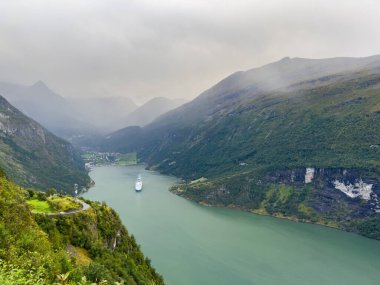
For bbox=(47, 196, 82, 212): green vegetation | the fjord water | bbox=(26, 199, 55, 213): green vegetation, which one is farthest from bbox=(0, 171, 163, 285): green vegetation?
the fjord water

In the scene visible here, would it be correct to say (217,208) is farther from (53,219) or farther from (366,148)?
(53,219)

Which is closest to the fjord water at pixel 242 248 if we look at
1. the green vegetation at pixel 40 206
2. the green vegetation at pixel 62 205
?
the green vegetation at pixel 62 205

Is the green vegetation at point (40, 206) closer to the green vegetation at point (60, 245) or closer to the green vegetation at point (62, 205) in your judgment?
the green vegetation at point (60, 245)

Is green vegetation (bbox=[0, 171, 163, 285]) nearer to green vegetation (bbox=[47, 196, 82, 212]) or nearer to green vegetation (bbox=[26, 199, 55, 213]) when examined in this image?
green vegetation (bbox=[26, 199, 55, 213])

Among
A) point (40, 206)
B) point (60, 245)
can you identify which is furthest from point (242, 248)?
point (60, 245)

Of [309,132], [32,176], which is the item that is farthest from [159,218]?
[309,132]
